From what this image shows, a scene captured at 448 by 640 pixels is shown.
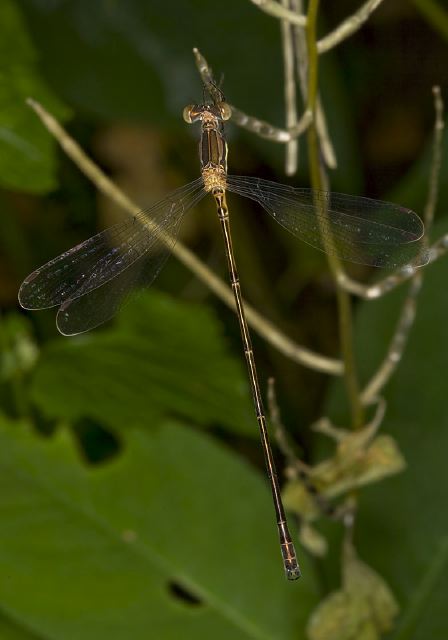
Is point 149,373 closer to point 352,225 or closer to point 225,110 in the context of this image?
point 352,225

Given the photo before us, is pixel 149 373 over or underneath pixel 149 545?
over

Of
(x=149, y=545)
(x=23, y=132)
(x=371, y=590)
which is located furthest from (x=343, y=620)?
(x=23, y=132)

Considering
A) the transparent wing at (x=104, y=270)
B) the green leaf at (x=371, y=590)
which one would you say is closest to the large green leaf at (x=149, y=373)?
the transparent wing at (x=104, y=270)

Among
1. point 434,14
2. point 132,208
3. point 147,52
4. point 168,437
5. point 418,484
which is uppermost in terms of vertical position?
point 147,52

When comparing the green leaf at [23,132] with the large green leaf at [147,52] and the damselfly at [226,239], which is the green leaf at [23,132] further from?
the large green leaf at [147,52]

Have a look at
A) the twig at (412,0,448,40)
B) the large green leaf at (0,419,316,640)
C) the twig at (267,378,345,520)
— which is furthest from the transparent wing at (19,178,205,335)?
the twig at (412,0,448,40)

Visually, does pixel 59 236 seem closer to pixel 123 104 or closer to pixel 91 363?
pixel 123 104
